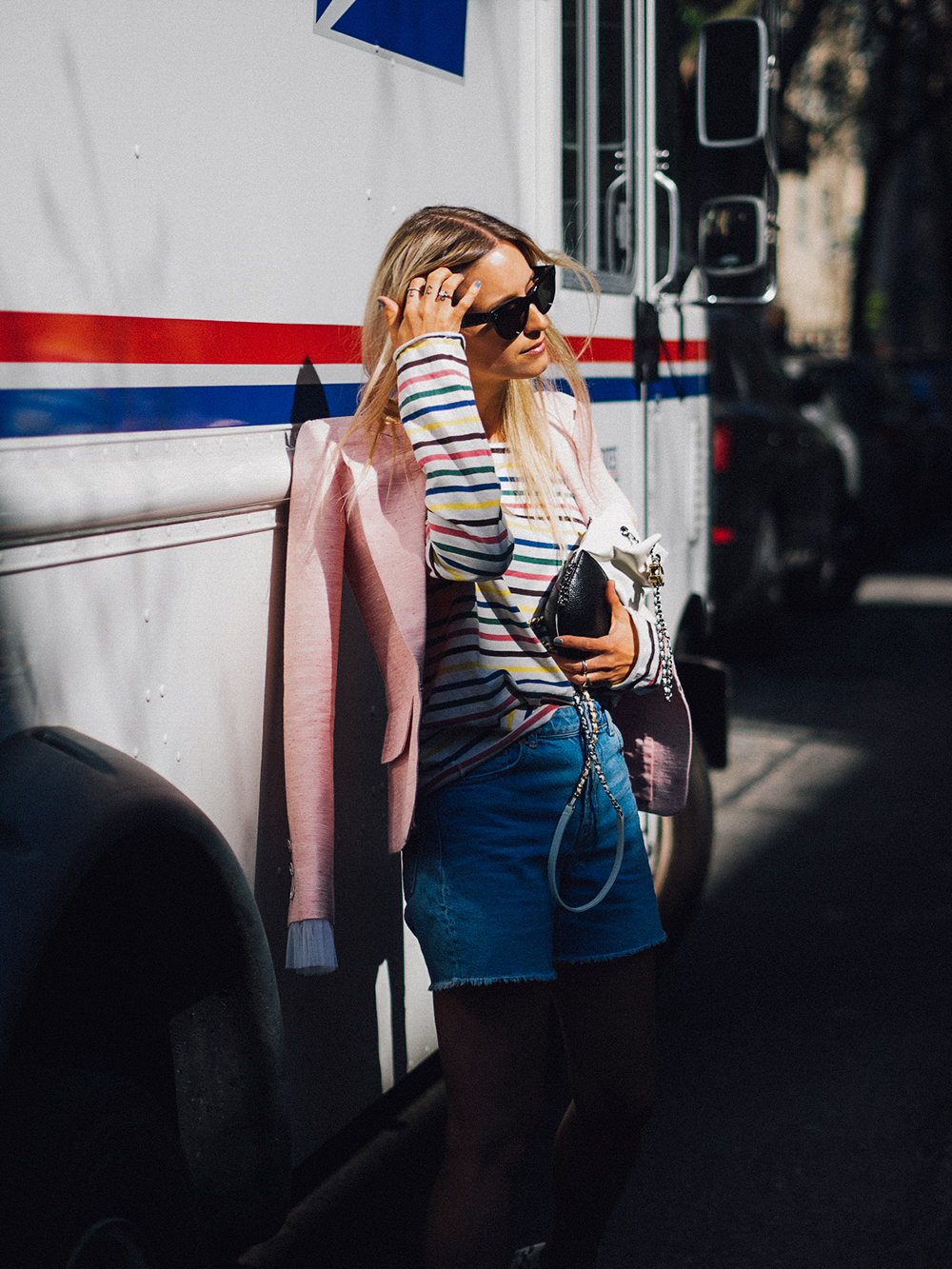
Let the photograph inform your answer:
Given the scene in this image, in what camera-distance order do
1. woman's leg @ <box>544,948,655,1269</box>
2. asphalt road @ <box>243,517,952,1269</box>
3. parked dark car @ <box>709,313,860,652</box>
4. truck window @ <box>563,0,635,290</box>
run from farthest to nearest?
parked dark car @ <box>709,313,860,652</box> → truck window @ <box>563,0,635,290</box> → asphalt road @ <box>243,517,952,1269</box> → woman's leg @ <box>544,948,655,1269</box>

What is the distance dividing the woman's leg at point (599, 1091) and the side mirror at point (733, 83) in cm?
242

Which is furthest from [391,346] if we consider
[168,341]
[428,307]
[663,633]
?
[663,633]

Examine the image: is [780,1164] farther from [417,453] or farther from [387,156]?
[387,156]

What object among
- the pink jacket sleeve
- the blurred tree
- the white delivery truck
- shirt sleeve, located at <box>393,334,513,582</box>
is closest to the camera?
the white delivery truck

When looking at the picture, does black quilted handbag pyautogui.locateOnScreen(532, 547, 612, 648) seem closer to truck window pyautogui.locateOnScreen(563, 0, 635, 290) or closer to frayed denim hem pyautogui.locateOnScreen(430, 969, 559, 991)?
frayed denim hem pyautogui.locateOnScreen(430, 969, 559, 991)

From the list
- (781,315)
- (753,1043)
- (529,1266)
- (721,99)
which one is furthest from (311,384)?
(781,315)

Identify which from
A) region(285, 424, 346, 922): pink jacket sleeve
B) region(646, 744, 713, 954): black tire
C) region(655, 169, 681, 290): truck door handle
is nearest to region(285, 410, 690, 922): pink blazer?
region(285, 424, 346, 922): pink jacket sleeve

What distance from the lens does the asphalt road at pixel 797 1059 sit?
3072 millimetres

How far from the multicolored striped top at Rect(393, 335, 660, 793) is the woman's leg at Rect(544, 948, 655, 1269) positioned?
1.31 ft

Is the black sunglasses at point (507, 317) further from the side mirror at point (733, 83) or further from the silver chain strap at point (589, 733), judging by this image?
the side mirror at point (733, 83)

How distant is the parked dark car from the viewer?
30.4 feet

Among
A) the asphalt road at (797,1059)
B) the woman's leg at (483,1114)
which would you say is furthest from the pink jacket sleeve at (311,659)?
the asphalt road at (797,1059)

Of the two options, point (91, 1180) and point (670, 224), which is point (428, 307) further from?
point (670, 224)

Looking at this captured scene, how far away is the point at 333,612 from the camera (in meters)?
2.20
